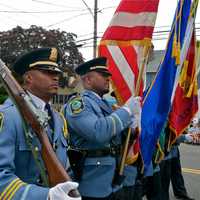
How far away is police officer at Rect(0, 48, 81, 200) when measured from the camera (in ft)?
5.70

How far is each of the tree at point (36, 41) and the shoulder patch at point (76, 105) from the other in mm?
26784

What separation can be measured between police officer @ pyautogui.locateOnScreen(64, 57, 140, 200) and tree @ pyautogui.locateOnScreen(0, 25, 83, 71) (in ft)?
87.2

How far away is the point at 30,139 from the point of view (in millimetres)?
1873

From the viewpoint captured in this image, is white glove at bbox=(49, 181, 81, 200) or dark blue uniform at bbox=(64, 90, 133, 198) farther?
dark blue uniform at bbox=(64, 90, 133, 198)

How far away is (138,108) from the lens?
316 cm

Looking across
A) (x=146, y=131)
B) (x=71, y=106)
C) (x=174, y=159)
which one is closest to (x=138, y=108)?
(x=146, y=131)

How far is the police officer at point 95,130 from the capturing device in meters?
2.76

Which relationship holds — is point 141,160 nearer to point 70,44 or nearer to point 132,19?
point 132,19

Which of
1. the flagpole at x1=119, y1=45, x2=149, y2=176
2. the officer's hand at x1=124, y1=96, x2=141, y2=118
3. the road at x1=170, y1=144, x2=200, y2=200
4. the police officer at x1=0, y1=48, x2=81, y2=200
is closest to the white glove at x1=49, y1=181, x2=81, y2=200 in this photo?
the police officer at x1=0, y1=48, x2=81, y2=200

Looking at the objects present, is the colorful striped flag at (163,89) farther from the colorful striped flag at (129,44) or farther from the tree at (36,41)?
the tree at (36,41)

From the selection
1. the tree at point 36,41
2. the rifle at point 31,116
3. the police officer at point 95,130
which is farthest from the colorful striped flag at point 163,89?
the tree at point 36,41

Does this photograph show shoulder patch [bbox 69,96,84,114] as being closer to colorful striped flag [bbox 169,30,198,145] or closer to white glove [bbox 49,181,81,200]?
white glove [bbox 49,181,81,200]

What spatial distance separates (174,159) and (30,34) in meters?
25.7

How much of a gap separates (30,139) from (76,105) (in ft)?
3.36
